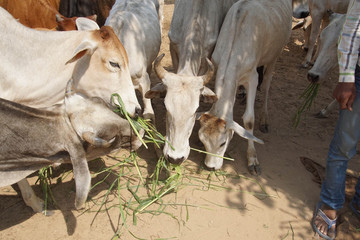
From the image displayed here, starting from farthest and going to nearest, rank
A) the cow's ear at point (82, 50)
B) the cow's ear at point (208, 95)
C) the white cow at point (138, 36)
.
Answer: the white cow at point (138, 36) → the cow's ear at point (208, 95) → the cow's ear at point (82, 50)

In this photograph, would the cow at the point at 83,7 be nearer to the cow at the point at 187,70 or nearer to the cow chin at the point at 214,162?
the cow at the point at 187,70

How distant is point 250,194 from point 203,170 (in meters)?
0.65

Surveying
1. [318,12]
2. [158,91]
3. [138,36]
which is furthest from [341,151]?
[318,12]

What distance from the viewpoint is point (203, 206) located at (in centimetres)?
384

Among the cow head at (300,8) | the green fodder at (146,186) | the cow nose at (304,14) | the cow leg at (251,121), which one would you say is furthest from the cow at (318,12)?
the green fodder at (146,186)

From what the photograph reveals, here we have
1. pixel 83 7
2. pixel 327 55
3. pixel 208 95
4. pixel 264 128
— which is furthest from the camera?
pixel 83 7

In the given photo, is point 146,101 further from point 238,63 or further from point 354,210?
point 354,210

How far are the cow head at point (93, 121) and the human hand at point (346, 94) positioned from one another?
1910 millimetres

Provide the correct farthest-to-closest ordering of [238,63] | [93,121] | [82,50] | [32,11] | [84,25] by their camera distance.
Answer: [32,11], [238,63], [84,25], [82,50], [93,121]

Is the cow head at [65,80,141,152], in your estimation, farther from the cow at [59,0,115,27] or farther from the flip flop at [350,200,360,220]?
the cow at [59,0,115,27]

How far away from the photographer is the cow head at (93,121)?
8.68 feet

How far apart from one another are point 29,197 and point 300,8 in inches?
256

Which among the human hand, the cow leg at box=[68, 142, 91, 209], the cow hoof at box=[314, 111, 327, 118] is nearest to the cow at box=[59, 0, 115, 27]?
the cow hoof at box=[314, 111, 327, 118]

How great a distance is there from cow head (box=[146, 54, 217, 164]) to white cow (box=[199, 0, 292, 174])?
278mm
